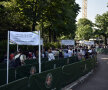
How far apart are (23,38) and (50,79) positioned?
7.67 feet

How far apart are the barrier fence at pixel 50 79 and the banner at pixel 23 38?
186 centimetres

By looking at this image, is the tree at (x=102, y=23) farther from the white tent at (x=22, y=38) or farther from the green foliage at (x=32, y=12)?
the white tent at (x=22, y=38)

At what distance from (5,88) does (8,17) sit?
927 inches

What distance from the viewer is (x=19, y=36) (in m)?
9.53

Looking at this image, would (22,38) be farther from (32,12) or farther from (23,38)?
(32,12)

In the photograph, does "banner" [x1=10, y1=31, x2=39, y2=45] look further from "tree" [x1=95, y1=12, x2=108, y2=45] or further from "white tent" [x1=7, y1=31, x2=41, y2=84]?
"tree" [x1=95, y1=12, x2=108, y2=45]

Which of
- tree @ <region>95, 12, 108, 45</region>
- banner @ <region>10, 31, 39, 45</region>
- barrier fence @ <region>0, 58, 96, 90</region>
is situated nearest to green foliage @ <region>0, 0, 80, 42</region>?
barrier fence @ <region>0, 58, 96, 90</region>

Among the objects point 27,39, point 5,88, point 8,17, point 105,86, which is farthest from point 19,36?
point 8,17

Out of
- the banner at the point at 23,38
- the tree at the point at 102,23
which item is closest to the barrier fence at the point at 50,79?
the banner at the point at 23,38

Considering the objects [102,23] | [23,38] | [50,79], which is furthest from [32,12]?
[102,23]

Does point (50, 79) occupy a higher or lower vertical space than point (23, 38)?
lower

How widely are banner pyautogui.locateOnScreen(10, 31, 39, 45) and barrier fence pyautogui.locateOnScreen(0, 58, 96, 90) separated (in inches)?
73.4

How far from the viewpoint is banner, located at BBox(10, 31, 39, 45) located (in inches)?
372

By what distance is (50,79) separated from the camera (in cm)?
888
